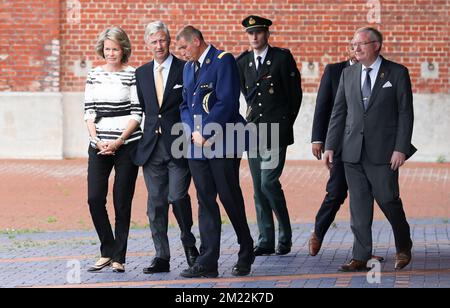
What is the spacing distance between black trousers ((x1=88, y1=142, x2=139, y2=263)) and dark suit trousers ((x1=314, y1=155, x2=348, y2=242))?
160cm

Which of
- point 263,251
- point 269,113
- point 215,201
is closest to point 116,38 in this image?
point 215,201

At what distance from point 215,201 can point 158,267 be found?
677mm

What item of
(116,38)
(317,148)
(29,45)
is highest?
(116,38)

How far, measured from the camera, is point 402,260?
30.0 ft

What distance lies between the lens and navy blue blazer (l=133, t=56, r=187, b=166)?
9.30 metres

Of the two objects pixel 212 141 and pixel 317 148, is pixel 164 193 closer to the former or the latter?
pixel 212 141

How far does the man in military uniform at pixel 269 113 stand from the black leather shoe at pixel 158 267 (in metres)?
1.24

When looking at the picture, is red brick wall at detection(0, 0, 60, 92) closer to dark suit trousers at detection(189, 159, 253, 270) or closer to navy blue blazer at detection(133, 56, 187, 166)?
navy blue blazer at detection(133, 56, 187, 166)

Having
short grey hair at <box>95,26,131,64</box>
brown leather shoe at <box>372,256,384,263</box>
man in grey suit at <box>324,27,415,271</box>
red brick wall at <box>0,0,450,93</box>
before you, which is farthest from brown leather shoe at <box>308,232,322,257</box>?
red brick wall at <box>0,0,450,93</box>

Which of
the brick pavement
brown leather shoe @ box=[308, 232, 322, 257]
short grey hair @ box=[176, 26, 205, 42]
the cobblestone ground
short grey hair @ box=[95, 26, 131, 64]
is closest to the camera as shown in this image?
the cobblestone ground

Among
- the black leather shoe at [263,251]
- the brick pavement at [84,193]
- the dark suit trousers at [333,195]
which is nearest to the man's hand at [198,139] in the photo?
the dark suit trousers at [333,195]

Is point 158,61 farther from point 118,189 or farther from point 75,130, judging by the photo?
point 75,130

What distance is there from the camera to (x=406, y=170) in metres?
18.0

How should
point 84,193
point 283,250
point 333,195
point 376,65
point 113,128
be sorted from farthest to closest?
point 84,193
point 283,250
point 333,195
point 113,128
point 376,65
